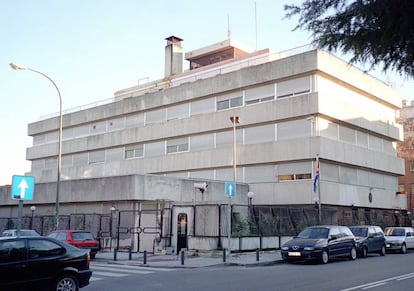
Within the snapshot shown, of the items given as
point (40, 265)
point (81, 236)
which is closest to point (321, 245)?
point (81, 236)

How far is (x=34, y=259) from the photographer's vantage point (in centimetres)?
1092

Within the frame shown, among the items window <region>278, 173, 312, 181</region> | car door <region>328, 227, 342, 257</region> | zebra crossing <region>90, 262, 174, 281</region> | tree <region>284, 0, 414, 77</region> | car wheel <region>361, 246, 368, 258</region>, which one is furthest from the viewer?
window <region>278, 173, 312, 181</region>

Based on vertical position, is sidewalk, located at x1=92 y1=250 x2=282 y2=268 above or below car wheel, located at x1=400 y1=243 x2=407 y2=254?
below

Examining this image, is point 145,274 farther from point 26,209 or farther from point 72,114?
point 72,114

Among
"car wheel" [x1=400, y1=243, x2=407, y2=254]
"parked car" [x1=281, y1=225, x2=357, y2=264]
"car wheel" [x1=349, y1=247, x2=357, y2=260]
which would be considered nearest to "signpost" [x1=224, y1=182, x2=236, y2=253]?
"parked car" [x1=281, y1=225, x2=357, y2=264]

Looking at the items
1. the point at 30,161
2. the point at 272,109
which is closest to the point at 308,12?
the point at 272,109

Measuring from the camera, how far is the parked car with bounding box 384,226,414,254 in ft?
92.8

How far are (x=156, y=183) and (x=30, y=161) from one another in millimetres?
35473

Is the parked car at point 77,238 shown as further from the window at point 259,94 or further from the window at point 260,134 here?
the window at point 259,94

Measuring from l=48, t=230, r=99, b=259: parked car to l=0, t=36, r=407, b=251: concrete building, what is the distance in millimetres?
7606

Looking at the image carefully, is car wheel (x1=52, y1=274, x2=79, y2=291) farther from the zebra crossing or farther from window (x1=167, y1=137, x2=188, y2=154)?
window (x1=167, y1=137, x2=188, y2=154)

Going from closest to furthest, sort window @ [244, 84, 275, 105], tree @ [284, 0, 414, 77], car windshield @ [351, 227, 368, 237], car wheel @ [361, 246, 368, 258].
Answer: tree @ [284, 0, 414, 77] → car wheel @ [361, 246, 368, 258] → car windshield @ [351, 227, 368, 237] → window @ [244, 84, 275, 105]

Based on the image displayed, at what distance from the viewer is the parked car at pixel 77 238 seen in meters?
23.2

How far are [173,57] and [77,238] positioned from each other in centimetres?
3787
